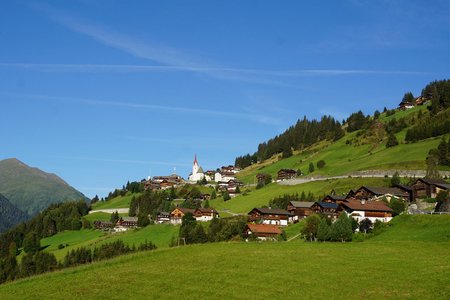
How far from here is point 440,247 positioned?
168ft

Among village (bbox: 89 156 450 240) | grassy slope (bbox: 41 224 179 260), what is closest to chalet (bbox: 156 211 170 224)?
grassy slope (bbox: 41 224 179 260)

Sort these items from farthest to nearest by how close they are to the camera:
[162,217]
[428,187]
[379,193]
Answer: [162,217], [379,193], [428,187]

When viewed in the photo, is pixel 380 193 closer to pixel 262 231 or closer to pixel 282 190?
pixel 262 231

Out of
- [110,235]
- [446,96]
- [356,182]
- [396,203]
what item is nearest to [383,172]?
[356,182]

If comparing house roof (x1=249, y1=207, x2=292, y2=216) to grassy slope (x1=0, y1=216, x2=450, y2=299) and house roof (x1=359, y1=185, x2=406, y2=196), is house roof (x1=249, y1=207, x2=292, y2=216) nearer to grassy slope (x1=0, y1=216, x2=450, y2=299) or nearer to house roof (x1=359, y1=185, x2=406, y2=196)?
house roof (x1=359, y1=185, x2=406, y2=196)

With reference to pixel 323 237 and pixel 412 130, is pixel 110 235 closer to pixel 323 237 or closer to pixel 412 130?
pixel 323 237

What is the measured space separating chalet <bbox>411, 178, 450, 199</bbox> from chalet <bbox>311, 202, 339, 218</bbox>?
17.5 m

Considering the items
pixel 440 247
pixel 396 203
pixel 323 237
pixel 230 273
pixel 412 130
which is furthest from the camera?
pixel 412 130

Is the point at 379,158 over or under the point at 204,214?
over

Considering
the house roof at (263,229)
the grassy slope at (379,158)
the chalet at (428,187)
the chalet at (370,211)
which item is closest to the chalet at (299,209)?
the house roof at (263,229)

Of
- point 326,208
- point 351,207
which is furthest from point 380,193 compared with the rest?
point 351,207

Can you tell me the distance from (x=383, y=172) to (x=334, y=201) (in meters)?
30.2

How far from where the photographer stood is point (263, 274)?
40.0 meters

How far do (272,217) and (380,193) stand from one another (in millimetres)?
24611
